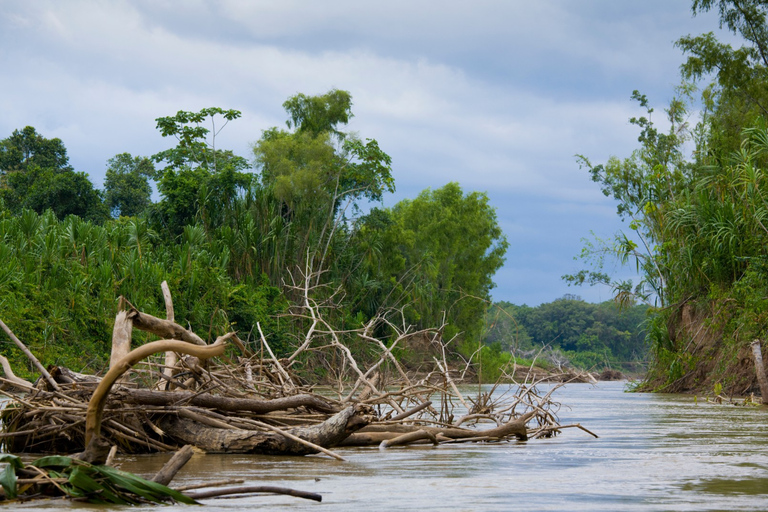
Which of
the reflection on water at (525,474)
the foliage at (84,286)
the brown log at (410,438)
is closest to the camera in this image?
the reflection on water at (525,474)

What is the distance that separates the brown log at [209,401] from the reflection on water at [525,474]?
344 mm

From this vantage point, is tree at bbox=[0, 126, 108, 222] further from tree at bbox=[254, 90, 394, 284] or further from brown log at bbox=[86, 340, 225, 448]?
brown log at bbox=[86, 340, 225, 448]

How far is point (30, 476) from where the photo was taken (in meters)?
3.45

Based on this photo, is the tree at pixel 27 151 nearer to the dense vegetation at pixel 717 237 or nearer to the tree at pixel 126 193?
the tree at pixel 126 193

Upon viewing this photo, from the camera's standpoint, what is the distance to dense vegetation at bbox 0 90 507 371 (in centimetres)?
1698

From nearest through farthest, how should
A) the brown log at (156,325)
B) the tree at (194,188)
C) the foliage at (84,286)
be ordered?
the brown log at (156,325)
the foliage at (84,286)
the tree at (194,188)

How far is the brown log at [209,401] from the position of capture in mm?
5410

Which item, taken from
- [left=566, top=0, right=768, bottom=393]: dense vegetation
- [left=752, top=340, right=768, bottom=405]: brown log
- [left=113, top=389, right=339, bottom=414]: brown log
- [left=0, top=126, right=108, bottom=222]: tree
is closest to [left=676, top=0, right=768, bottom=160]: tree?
[left=566, top=0, right=768, bottom=393]: dense vegetation

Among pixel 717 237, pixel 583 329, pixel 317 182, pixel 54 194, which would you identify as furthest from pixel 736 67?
pixel 583 329

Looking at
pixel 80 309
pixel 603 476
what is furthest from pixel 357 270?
pixel 603 476

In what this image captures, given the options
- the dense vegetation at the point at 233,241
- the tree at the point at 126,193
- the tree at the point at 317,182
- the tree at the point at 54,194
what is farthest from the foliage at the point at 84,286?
the tree at the point at 126,193

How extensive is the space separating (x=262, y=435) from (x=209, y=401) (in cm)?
44

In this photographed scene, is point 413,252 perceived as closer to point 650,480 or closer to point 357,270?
point 357,270

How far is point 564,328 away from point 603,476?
6536 cm
